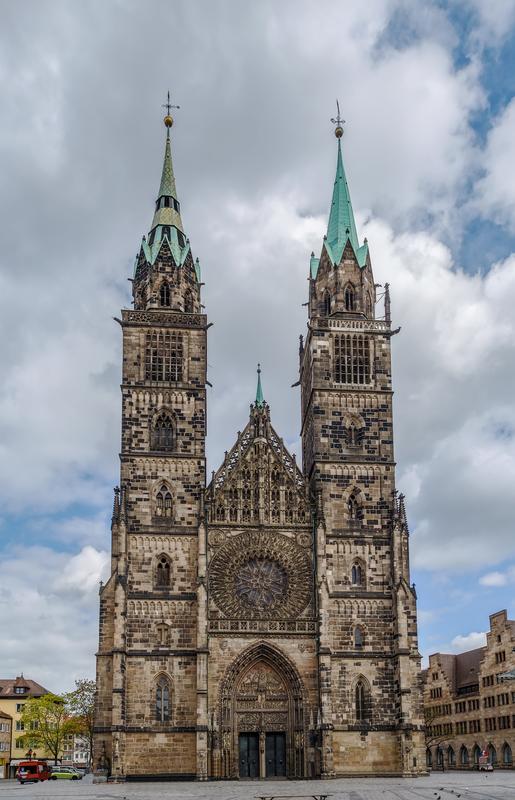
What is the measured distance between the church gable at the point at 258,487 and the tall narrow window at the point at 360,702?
31.4 ft

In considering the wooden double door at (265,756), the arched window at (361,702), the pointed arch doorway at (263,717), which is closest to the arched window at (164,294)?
the pointed arch doorway at (263,717)

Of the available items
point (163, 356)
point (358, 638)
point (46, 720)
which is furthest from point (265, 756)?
point (46, 720)

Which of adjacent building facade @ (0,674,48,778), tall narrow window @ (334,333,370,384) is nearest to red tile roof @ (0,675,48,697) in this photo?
adjacent building facade @ (0,674,48,778)

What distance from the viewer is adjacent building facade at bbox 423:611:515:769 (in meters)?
78.3

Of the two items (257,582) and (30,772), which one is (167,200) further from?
(30,772)

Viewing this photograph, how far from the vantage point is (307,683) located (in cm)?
5306

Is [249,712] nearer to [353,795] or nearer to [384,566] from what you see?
[384,566]

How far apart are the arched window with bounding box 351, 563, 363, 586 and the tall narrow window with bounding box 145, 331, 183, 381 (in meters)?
15.3

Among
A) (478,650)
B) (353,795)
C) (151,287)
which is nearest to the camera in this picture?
(353,795)

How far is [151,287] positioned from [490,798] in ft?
128

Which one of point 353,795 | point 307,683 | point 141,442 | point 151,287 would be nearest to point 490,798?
point 353,795

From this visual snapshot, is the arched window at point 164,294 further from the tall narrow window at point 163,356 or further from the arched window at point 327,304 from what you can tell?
the arched window at point 327,304

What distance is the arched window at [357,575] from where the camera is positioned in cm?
5534

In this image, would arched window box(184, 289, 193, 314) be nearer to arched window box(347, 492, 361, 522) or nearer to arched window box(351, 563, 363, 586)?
arched window box(347, 492, 361, 522)
